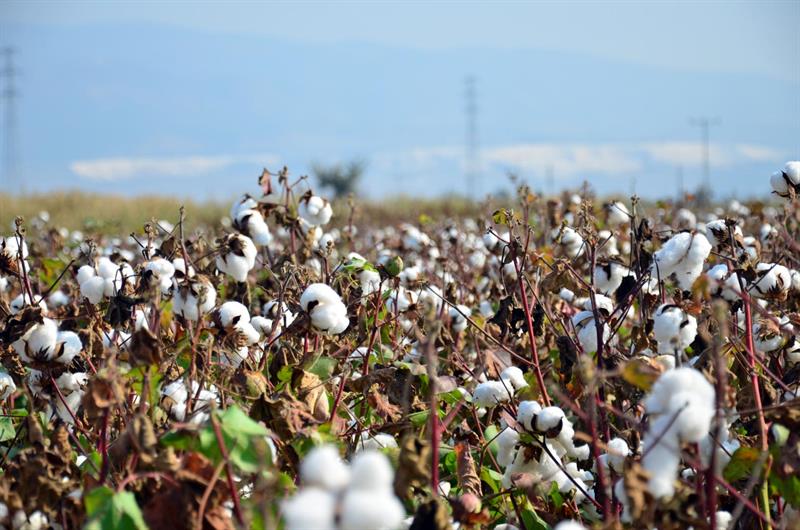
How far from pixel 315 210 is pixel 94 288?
39.9 inches

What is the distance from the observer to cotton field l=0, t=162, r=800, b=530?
1.13m

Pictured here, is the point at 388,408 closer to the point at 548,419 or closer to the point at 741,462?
the point at 548,419

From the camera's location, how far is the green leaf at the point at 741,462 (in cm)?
137

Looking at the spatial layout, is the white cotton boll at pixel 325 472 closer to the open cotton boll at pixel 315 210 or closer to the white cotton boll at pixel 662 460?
the white cotton boll at pixel 662 460

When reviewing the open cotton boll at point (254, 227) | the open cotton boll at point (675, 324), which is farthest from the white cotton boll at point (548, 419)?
the open cotton boll at point (254, 227)

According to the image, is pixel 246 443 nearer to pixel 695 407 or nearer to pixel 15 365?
pixel 695 407

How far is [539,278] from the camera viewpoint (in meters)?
2.38

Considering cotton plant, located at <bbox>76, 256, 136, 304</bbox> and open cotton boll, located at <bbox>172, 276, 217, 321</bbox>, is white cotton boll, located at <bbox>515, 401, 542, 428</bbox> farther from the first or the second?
cotton plant, located at <bbox>76, 256, 136, 304</bbox>

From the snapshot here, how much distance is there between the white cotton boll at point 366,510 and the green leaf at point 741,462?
73 cm

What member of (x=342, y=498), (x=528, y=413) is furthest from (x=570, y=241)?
(x=342, y=498)

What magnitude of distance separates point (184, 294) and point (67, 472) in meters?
0.38

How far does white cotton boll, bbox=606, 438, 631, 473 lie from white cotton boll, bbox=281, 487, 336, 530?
75cm

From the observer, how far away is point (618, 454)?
1463mm

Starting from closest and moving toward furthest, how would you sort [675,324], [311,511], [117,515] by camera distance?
1. [311,511]
2. [117,515]
3. [675,324]
